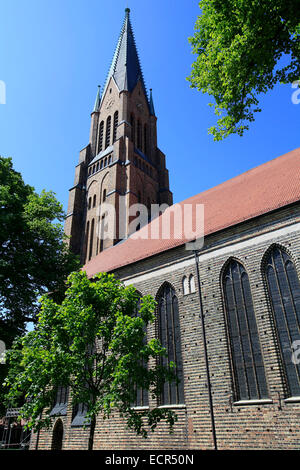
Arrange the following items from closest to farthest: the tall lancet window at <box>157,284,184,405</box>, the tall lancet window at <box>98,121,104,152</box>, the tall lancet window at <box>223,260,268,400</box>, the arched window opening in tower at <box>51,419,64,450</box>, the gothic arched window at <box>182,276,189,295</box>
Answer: the tall lancet window at <box>223,260,268,400</box> → the tall lancet window at <box>157,284,184,405</box> → the gothic arched window at <box>182,276,189,295</box> → the arched window opening in tower at <box>51,419,64,450</box> → the tall lancet window at <box>98,121,104,152</box>

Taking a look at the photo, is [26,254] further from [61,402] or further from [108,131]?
[108,131]

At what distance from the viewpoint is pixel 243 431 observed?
8.95 metres

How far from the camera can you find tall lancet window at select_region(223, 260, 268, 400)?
949 centimetres

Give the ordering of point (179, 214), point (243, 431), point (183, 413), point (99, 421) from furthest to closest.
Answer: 1. point (179, 214)
2. point (99, 421)
3. point (183, 413)
4. point (243, 431)

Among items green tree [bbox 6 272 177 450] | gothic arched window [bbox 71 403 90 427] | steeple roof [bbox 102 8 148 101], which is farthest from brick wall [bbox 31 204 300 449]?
steeple roof [bbox 102 8 148 101]

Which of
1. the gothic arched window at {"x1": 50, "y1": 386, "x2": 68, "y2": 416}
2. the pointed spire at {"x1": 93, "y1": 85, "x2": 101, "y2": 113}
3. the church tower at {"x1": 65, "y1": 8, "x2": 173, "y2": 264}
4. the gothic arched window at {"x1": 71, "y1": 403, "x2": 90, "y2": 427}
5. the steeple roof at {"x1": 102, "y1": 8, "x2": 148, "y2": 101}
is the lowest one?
the gothic arched window at {"x1": 71, "y1": 403, "x2": 90, "y2": 427}

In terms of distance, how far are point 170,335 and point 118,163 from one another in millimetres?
17626

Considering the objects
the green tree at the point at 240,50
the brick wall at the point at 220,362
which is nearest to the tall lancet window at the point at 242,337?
the brick wall at the point at 220,362

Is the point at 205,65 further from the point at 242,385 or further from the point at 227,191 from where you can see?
the point at 242,385

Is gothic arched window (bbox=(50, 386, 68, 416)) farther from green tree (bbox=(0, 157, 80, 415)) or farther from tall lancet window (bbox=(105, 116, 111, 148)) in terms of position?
tall lancet window (bbox=(105, 116, 111, 148))

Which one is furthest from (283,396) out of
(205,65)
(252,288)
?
(205,65)

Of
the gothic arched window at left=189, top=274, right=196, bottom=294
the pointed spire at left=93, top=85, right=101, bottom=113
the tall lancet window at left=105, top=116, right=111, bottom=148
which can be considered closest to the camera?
the gothic arched window at left=189, top=274, right=196, bottom=294

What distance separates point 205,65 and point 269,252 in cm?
582

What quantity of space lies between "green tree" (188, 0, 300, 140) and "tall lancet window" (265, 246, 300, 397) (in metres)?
4.14
